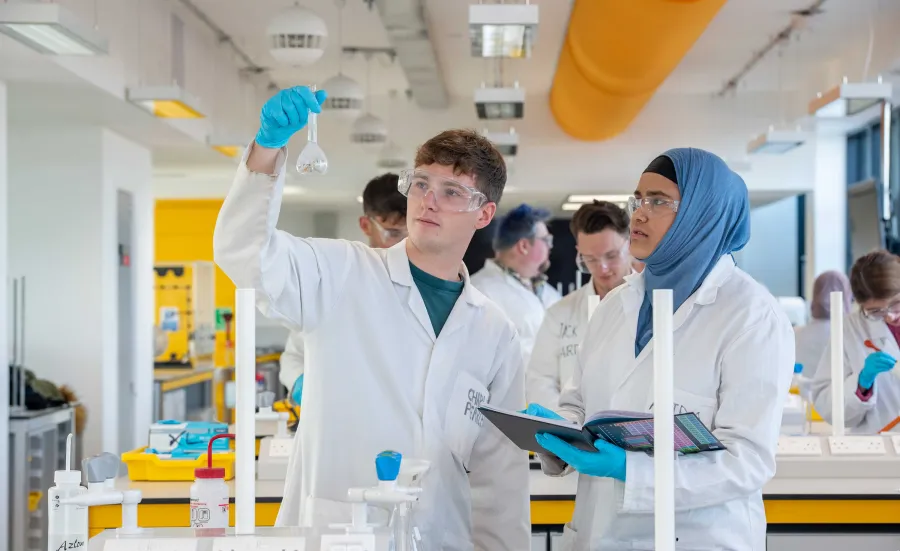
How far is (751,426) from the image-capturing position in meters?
1.99

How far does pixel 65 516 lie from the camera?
1.72 metres

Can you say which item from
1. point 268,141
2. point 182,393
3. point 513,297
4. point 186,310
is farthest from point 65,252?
point 268,141

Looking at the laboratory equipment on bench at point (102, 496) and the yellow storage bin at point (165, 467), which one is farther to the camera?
the yellow storage bin at point (165, 467)

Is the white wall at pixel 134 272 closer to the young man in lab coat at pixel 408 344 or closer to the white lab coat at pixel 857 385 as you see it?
the white lab coat at pixel 857 385

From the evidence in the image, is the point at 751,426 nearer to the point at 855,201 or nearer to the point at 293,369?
the point at 293,369

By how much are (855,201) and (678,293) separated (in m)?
8.99

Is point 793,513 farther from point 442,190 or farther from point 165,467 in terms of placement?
point 165,467

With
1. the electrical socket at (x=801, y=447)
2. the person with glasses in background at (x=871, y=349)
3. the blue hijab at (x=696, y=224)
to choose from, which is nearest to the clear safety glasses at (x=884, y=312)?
the person with glasses in background at (x=871, y=349)

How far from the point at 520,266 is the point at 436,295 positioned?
308cm

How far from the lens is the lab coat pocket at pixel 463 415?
2266mm

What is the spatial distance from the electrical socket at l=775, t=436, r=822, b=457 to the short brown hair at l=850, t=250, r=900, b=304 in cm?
105

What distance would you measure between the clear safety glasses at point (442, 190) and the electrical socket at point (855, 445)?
198cm

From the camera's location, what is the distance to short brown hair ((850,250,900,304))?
4.21m

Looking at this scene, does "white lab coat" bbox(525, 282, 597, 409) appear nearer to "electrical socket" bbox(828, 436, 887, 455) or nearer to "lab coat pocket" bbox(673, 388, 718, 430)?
"electrical socket" bbox(828, 436, 887, 455)
